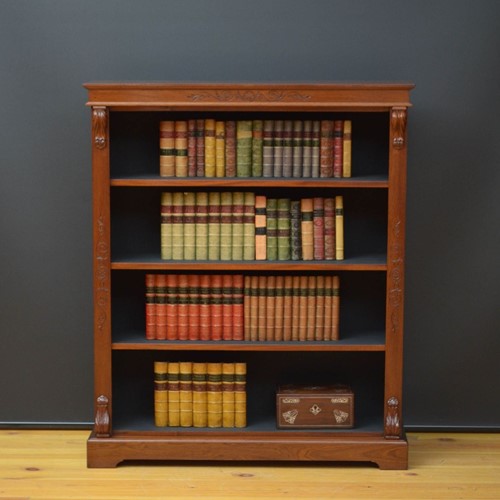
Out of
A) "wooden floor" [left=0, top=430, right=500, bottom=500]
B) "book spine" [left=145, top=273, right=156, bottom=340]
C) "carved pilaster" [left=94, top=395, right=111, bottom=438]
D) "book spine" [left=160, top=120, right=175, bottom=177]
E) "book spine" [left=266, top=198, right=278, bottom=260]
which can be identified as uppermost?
"book spine" [left=160, top=120, right=175, bottom=177]

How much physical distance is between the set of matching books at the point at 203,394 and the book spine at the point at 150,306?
0.51 feet

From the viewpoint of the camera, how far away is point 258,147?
4652 mm

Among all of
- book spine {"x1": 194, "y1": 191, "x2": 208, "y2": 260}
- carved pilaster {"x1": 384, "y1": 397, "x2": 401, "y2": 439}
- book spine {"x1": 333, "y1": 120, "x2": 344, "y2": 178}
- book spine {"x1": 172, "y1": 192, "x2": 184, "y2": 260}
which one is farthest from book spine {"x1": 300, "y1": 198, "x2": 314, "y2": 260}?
carved pilaster {"x1": 384, "y1": 397, "x2": 401, "y2": 439}

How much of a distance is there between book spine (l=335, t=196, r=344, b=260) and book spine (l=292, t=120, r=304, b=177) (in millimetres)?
227

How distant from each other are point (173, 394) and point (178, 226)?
772mm

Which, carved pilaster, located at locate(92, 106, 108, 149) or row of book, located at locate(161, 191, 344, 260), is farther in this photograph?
row of book, located at locate(161, 191, 344, 260)

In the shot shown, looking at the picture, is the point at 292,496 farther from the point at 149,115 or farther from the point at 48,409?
the point at 149,115

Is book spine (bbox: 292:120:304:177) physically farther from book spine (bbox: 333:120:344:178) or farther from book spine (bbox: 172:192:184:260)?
book spine (bbox: 172:192:184:260)

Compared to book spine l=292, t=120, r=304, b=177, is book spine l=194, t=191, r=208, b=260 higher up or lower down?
lower down

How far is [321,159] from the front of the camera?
15.3 feet

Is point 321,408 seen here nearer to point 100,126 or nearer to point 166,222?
point 166,222

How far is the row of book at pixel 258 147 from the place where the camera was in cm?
464

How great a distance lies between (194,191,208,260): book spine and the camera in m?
4.69

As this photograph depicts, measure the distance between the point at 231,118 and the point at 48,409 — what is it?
1.70 m
